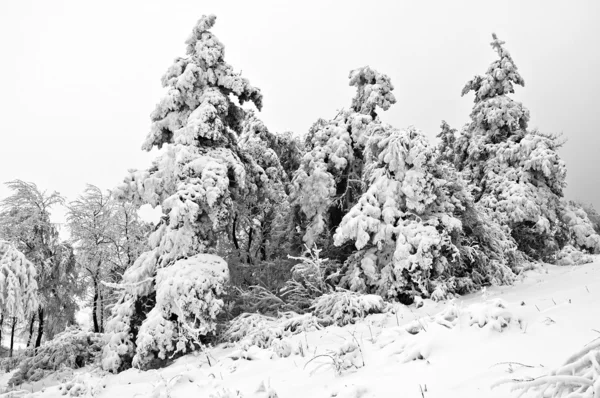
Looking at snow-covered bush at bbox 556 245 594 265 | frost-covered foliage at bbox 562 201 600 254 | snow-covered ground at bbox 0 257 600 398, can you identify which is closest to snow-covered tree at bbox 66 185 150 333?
snow-covered ground at bbox 0 257 600 398

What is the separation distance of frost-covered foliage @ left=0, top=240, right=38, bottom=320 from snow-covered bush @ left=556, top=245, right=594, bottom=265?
1760cm

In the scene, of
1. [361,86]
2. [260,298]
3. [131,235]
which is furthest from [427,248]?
[131,235]

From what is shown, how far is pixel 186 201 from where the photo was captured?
1015cm

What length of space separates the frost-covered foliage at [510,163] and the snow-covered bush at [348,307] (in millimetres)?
7467

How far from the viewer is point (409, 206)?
11.0 metres

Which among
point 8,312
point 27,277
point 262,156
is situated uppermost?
point 262,156

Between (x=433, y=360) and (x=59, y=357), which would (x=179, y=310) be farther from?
(x=433, y=360)

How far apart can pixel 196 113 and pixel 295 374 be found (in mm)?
8944

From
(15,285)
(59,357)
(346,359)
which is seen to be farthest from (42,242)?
(346,359)

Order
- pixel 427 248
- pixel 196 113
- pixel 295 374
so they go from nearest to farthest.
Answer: pixel 295 374, pixel 427 248, pixel 196 113

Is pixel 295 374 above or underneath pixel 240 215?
underneath

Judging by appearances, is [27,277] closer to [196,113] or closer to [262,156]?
[196,113]

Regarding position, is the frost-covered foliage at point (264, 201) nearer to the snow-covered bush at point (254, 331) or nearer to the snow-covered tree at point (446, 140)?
the snow-covered bush at point (254, 331)

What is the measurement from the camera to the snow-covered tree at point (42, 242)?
17234 mm
